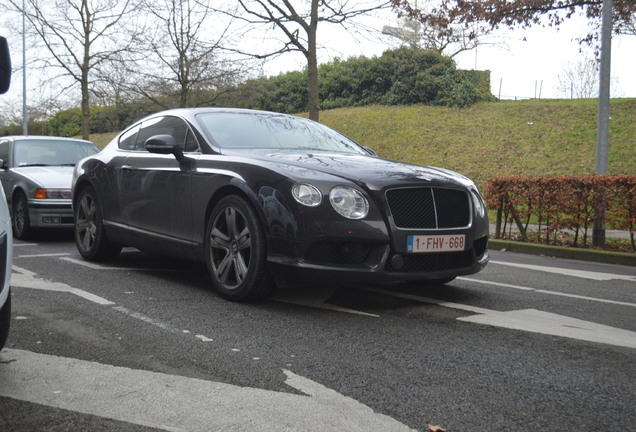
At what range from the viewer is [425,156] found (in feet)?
78.1

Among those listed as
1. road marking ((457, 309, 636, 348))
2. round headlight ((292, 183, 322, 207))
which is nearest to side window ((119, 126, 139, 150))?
round headlight ((292, 183, 322, 207))

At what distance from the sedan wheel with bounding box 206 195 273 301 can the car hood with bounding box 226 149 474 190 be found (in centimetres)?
44

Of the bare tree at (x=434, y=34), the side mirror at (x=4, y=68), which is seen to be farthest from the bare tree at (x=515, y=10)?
the side mirror at (x=4, y=68)

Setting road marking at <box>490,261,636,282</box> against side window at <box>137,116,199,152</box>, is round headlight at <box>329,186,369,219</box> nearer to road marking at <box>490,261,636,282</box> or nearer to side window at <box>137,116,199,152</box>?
side window at <box>137,116,199,152</box>

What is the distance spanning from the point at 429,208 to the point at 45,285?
322 cm

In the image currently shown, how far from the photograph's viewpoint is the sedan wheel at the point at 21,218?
9383 mm

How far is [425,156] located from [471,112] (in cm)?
542

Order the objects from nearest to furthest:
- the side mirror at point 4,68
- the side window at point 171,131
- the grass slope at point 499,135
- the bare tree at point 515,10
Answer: the side mirror at point 4,68, the side window at point 171,131, the bare tree at point 515,10, the grass slope at point 499,135

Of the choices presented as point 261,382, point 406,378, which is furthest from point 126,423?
point 406,378

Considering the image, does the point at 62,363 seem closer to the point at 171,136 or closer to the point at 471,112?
the point at 171,136

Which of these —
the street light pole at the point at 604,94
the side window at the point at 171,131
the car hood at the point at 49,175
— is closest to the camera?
the side window at the point at 171,131

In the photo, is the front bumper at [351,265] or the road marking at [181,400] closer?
the road marking at [181,400]

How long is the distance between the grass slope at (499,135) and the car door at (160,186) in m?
13.8

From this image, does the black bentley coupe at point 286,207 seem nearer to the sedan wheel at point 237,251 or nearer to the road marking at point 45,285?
the sedan wheel at point 237,251
